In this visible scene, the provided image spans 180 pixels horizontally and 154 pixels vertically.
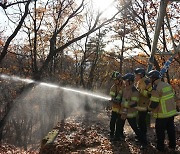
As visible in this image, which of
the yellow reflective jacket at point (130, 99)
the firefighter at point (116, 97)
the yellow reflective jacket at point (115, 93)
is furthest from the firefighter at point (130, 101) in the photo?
the yellow reflective jacket at point (115, 93)

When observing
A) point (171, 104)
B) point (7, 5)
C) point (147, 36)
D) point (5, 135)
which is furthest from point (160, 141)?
point (5, 135)

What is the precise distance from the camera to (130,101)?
7191mm

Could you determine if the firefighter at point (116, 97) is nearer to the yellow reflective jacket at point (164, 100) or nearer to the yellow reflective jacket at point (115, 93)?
the yellow reflective jacket at point (115, 93)

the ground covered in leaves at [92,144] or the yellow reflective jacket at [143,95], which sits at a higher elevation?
the yellow reflective jacket at [143,95]

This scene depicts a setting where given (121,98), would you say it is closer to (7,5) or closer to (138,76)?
(138,76)

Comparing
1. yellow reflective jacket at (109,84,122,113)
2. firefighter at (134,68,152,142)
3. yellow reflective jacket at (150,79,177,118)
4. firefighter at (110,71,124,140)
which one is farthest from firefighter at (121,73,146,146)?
yellow reflective jacket at (150,79,177,118)

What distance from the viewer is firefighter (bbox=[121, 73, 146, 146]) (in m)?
7.15

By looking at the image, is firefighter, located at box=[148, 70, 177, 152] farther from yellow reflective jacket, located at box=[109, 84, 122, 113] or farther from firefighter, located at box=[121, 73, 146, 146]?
yellow reflective jacket, located at box=[109, 84, 122, 113]

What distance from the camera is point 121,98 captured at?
7.79m

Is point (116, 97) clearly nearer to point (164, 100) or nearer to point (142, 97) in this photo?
point (142, 97)

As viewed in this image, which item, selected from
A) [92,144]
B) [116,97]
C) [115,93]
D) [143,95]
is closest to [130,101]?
[143,95]

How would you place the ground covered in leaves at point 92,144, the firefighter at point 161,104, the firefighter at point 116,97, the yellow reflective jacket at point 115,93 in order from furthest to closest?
the yellow reflective jacket at point 115,93, the firefighter at point 116,97, the ground covered in leaves at point 92,144, the firefighter at point 161,104

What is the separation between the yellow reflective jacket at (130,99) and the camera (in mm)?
7119

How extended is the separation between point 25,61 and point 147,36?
20.8 meters
